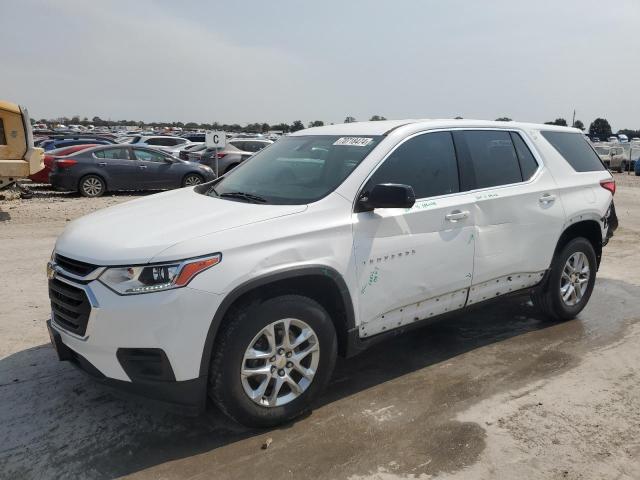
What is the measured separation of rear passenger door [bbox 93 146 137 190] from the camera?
46.7 ft

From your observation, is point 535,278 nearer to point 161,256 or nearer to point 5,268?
point 161,256

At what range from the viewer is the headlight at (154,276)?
9.17 feet

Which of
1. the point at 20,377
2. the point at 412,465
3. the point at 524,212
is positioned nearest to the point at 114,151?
the point at 20,377

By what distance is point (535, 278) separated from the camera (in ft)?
15.3

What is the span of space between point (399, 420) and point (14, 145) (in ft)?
34.4

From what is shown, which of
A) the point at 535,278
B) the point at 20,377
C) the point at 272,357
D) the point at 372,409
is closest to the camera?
the point at 272,357

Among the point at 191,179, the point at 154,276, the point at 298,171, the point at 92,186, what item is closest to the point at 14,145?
the point at 92,186

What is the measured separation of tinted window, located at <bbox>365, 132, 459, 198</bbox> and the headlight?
133 cm

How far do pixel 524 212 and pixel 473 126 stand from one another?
805mm

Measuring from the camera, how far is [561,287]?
16.4ft

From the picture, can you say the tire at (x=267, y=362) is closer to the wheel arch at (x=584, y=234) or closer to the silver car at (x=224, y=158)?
the wheel arch at (x=584, y=234)

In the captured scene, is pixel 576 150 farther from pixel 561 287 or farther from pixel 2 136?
pixel 2 136

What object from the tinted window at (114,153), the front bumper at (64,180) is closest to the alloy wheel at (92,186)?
the front bumper at (64,180)

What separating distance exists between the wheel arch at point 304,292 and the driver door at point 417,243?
124 millimetres
